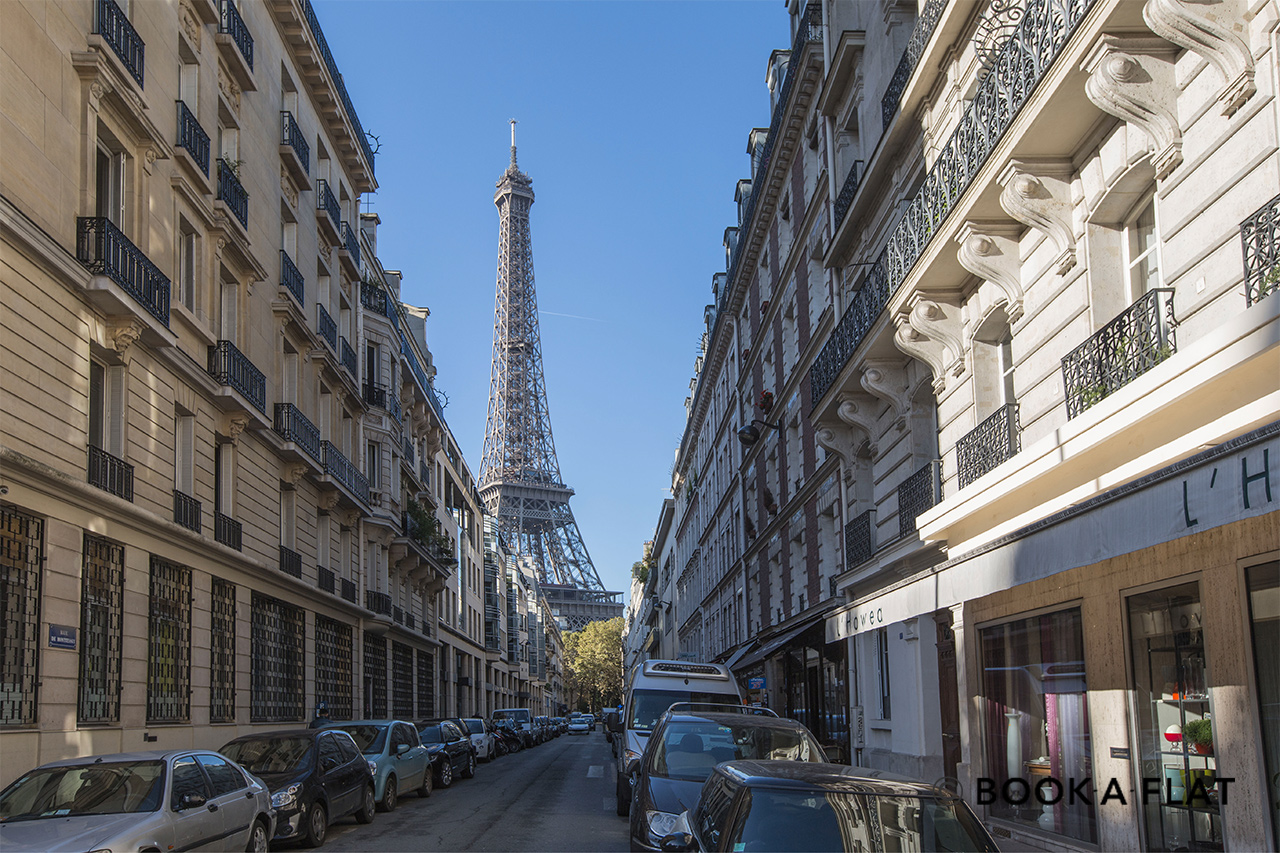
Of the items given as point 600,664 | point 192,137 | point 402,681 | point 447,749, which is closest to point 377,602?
point 402,681

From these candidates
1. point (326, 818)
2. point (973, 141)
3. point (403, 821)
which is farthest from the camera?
point (403, 821)

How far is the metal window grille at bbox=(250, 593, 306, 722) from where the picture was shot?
23016 mm

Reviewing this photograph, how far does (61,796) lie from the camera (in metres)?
10.0

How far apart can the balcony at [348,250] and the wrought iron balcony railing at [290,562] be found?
9.77 metres

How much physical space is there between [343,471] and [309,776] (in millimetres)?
17619

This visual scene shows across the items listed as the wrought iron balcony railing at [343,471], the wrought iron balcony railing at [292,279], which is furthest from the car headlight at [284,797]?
the wrought iron balcony railing at [343,471]

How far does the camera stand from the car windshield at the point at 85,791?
9844mm

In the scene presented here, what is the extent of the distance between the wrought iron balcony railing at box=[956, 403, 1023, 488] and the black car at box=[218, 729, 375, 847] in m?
9.02

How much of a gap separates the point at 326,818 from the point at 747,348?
24717mm

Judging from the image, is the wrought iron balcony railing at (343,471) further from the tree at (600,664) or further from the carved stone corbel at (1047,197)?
the tree at (600,664)

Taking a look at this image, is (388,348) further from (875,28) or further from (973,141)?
(973,141)

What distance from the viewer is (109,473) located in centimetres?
1591

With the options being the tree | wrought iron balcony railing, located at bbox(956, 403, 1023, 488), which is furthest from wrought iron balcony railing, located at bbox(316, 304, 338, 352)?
the tree

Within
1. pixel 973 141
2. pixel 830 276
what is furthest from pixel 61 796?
pixel 830 276
